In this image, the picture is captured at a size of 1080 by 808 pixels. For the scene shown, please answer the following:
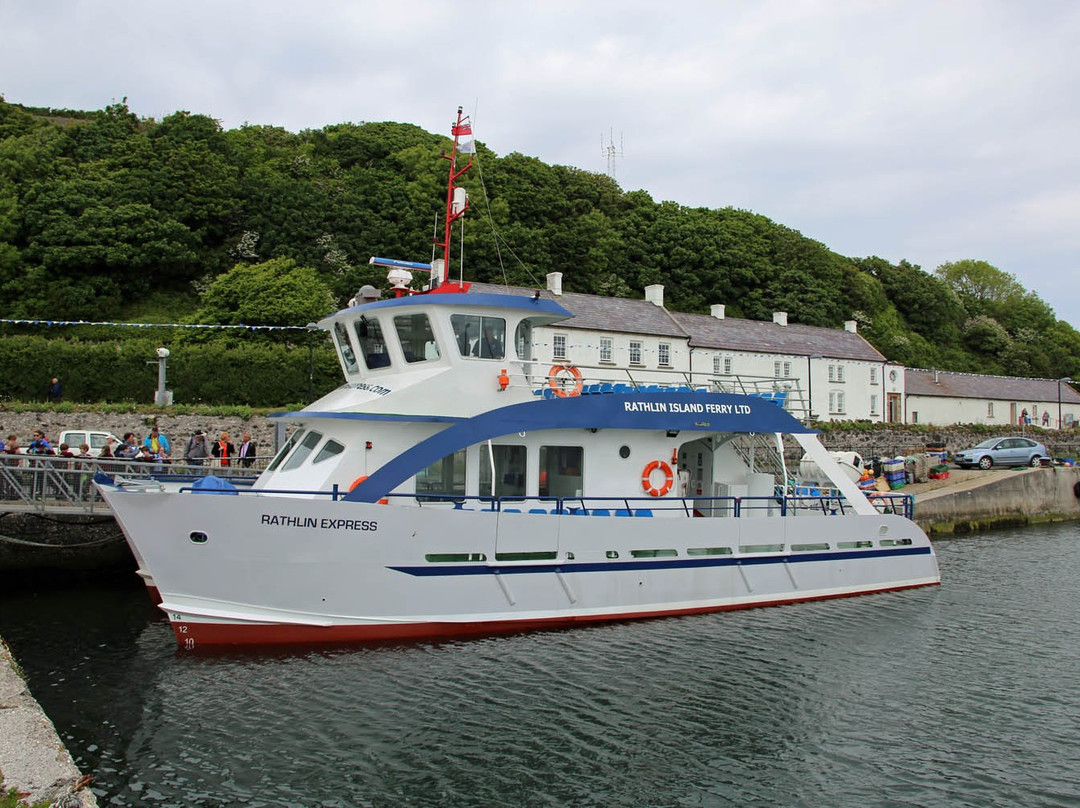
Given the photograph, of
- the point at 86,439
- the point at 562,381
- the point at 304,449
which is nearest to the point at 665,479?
the point at 562,381

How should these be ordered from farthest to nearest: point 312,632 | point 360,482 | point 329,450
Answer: point 329,450, point 360,482, point 312,632

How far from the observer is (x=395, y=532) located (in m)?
10.8

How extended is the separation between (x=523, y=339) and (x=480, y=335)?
3.01 ft

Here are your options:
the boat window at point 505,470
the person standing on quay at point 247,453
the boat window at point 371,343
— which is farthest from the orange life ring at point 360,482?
the person standing on quay at point 247,453

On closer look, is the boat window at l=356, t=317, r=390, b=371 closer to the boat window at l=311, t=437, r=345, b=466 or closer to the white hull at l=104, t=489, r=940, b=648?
the boat window at l=311, t=437, r=345, b=466

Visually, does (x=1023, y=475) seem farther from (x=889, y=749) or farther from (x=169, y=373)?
(x=169, y=373)

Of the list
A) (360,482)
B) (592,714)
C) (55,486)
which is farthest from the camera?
(55,486)

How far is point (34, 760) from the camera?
19.5ft

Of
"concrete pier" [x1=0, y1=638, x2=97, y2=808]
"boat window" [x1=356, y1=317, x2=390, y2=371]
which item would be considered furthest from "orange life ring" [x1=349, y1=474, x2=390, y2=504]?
"concrete pier" [x1=0, y1=638, x2=97, y2=808]

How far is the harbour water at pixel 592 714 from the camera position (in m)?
7.44

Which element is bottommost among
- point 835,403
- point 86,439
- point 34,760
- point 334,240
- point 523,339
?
point 34,760

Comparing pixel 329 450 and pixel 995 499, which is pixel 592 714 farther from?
pixel 995 499

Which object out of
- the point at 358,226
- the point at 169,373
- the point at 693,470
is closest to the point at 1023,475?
the point at 693,470

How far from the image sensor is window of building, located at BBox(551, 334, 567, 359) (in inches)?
1391
